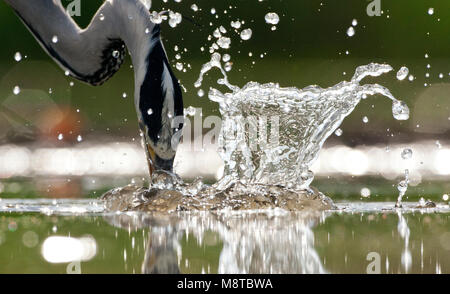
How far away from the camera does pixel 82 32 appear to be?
3664 mm

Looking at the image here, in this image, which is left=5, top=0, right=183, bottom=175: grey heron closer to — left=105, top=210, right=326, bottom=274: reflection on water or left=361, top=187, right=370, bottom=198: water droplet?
left=105, top=210, right=326, bottom=274: reflection on water

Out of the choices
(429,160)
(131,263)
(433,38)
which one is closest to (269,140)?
(131,263)

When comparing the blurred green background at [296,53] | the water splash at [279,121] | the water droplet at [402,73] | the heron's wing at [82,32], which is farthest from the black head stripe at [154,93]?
the blurred green background at [296,53]

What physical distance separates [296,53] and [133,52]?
10.5 meters

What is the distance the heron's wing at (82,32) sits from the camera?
3635 millimetres

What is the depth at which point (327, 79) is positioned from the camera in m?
13.7

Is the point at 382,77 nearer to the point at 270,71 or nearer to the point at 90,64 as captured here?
the point at 270,71

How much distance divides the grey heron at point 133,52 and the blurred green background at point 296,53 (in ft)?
29.5

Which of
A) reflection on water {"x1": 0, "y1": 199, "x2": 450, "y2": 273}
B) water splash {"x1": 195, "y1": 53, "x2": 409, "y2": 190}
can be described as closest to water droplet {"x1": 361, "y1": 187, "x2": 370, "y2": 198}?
water splash {"x1": 195, "y1": 53, "x2": 409, "y2": 190}

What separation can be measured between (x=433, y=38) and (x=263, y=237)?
11802mm

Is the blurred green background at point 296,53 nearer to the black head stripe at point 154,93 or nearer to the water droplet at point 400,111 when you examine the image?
the water droplet at point 400,111

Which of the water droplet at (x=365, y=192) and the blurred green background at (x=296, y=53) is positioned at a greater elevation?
the blurred green background at (x=296, y=53)

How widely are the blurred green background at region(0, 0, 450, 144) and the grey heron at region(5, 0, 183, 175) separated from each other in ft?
29.5
